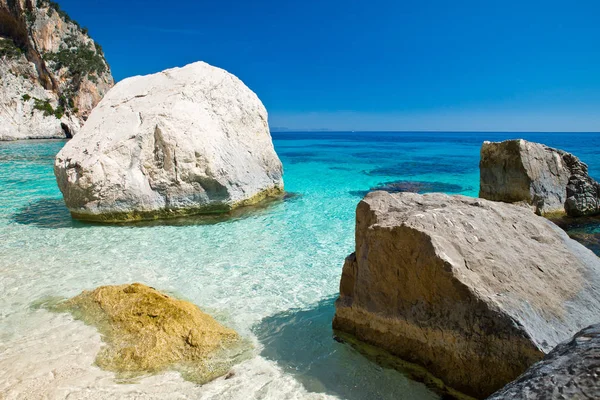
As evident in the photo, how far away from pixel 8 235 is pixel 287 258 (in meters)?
5.80

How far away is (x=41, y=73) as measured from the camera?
173 ft

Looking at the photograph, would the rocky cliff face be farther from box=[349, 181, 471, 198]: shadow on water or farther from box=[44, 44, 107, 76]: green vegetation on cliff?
box=[349, 181, 471, 198]: shadow on water

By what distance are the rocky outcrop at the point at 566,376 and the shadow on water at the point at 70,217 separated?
7.87 metres

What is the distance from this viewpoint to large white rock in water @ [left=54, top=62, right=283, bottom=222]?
8562mm

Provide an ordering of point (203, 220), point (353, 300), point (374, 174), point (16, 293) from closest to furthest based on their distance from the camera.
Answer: point (353, 300) < point (16, 293) < point (203, 220) < point (374, 174)

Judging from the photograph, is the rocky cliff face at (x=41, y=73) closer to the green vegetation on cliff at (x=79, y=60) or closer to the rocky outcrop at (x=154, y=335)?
the green vegetation on cliff at (x=79, y=60)

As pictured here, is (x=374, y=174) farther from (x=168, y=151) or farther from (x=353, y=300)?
(x=353, y=300)

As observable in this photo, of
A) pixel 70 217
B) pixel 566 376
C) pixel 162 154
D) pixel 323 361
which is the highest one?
pixel 162 154

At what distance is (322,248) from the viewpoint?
24.2 feet

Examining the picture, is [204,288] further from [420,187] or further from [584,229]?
[420,187]

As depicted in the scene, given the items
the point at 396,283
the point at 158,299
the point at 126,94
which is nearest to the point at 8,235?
the point at 126,94

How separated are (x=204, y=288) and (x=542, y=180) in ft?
28.3

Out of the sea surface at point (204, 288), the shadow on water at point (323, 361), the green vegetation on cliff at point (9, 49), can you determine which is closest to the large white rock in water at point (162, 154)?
the sea surface at point (204, 288)

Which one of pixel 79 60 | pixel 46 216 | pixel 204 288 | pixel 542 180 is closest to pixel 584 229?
pixel 542 180
